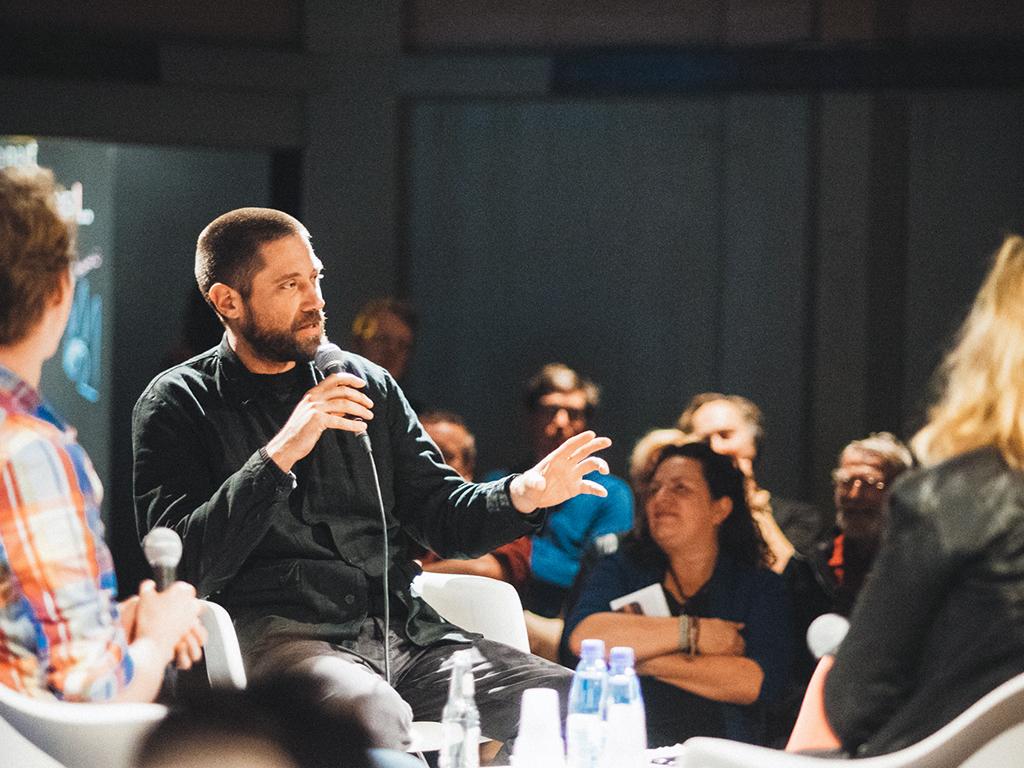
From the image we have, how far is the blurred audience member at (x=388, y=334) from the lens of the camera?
197 inches

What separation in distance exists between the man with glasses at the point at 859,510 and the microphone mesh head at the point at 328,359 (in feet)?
5.70

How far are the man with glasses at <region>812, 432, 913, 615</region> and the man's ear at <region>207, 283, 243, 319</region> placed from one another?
192 centimetres

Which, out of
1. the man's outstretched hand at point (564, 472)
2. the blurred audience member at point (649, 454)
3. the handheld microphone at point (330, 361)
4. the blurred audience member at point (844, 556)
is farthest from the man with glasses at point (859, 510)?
the handheld microphone at point (330, 361)

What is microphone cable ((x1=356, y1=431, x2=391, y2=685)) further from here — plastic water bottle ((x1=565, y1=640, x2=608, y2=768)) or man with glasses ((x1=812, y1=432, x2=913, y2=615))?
man with glasses ((x1=812, y1=432, x2=913, y2=615))

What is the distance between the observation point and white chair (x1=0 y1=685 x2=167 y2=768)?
197 cm

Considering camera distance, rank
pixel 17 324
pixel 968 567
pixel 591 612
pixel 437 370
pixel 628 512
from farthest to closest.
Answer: pixel 437 370 → pixel 628 512 → pixel 591 612 → pixel 17 324 → pixel 968 567

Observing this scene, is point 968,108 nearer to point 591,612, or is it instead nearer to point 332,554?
point 591,612

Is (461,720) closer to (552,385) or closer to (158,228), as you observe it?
(552,385)

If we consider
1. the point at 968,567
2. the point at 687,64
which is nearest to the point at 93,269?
the point at 687,64

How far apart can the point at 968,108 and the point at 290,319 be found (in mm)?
3718

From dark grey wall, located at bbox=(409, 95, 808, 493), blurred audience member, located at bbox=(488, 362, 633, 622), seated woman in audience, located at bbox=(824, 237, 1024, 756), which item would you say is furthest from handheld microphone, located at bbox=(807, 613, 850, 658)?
dark grey wall, located at bbox=(409, 95, 808, 493)

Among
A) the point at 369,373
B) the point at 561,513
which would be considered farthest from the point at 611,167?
the point at 369,373

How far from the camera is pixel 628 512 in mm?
4527

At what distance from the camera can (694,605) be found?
12.1 feet
